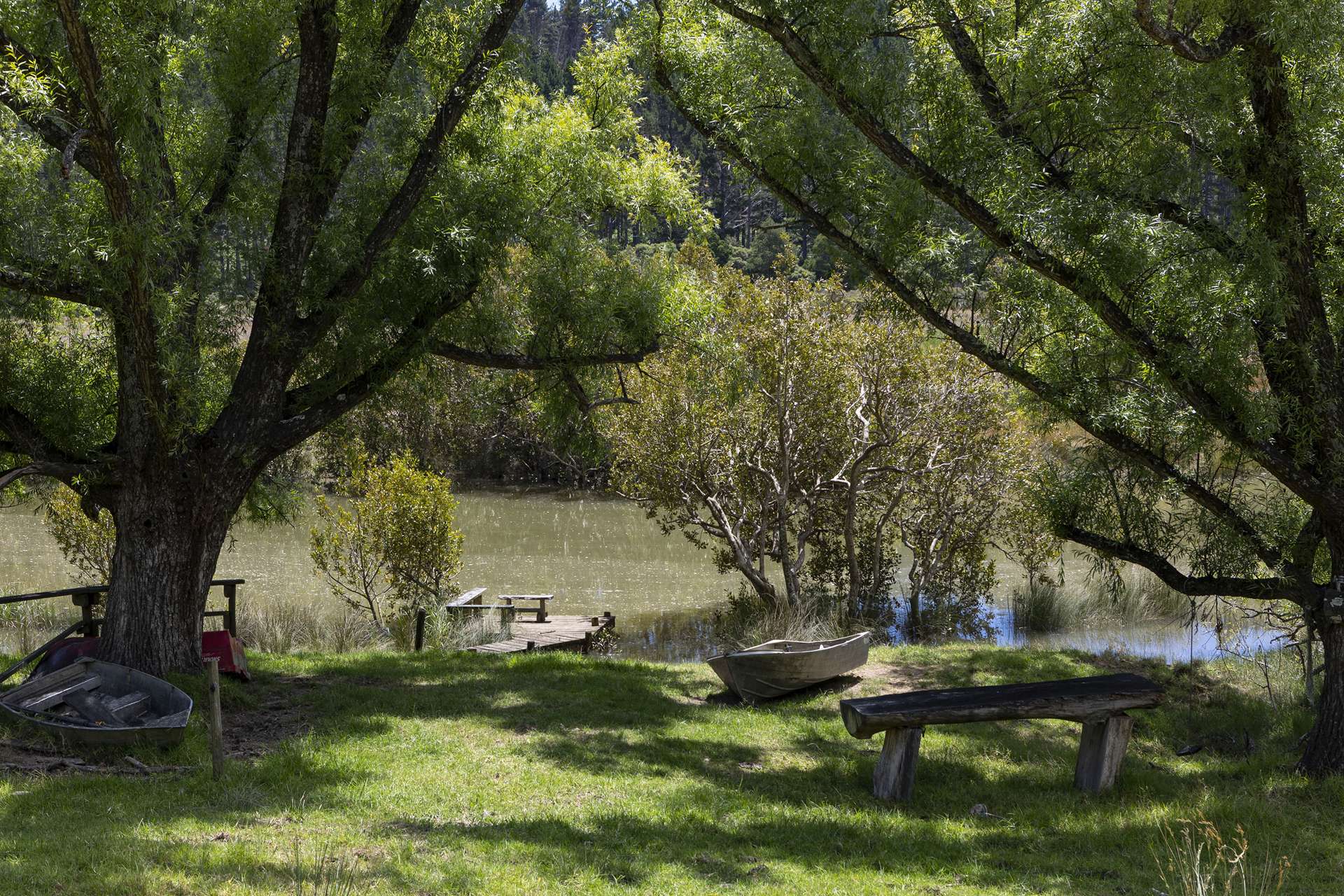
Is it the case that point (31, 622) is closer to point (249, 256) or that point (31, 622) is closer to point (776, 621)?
point (249, 256)

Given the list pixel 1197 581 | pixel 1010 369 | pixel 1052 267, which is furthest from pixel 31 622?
pixel 1197 581

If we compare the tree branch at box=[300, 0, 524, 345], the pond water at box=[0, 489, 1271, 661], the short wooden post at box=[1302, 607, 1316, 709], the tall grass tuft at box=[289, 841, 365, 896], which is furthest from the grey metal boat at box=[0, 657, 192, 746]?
the short wooden post at box=[1302, 607, 1316, 709]

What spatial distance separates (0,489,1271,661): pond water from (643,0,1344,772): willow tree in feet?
19.2

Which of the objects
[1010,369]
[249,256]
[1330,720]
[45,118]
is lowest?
[1330,720]

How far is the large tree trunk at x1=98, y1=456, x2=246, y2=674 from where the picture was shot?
988cm

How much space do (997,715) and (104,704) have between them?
Result: 7110mm

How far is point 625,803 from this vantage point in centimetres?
786

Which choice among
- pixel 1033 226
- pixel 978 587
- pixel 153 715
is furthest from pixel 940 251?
pixel 978 587

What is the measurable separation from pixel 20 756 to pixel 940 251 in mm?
8335

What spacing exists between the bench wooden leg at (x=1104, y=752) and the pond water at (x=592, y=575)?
6.93 m

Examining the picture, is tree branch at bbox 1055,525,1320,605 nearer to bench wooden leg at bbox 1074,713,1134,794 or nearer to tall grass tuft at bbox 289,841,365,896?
bench wooden leg at bbox 1074,713,1134,794

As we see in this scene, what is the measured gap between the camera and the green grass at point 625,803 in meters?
5.97

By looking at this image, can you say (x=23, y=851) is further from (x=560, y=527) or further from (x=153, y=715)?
(x=560, y=527)

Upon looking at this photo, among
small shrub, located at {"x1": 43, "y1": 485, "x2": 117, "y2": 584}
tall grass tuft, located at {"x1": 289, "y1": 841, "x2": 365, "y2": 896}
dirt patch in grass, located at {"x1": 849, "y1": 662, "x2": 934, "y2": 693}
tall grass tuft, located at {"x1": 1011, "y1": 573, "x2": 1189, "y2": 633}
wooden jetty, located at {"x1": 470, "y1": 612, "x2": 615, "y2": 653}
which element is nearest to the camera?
tall grass tuft, located at {"x1": 289, "y1": 841, "x2": 365, "y2": 896}
